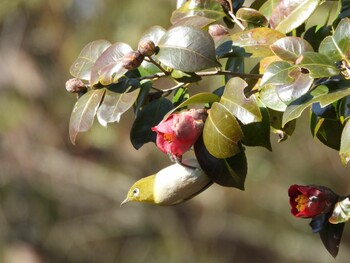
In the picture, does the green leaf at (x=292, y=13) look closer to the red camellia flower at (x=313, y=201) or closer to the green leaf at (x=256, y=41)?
the green leaf at (x=256, y=41)

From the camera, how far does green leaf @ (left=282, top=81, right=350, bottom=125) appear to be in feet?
2.64

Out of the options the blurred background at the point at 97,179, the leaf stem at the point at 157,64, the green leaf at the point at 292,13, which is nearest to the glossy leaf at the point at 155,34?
the leaf stem at the point at 157,64

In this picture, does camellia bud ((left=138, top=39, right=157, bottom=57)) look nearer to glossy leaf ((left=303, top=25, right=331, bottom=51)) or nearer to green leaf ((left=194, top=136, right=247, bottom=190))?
green leaf ((left=194, top=136, right=247, bottom=190))

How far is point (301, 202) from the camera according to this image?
95 centimetres

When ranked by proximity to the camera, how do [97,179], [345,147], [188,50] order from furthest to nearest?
[97,179]
[188,50]
[345,147]

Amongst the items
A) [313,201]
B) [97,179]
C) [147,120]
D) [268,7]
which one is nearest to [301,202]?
[313,201]

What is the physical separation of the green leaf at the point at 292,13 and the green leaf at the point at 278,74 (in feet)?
0.54

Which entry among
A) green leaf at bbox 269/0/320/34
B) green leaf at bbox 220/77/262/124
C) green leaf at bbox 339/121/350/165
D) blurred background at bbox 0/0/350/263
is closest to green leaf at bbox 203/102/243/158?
green leaf at bbox 220/77/262/124

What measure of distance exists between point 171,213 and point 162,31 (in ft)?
14.0

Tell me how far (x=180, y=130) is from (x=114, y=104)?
12 centimetres

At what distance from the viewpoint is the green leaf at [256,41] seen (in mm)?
962

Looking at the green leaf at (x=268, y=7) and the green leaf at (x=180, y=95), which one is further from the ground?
the green leaf at (x=268, y=7)

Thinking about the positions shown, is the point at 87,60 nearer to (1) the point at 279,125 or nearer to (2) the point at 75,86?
(2) the point at 75,86

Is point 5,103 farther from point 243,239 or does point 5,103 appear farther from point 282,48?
point 282,48
